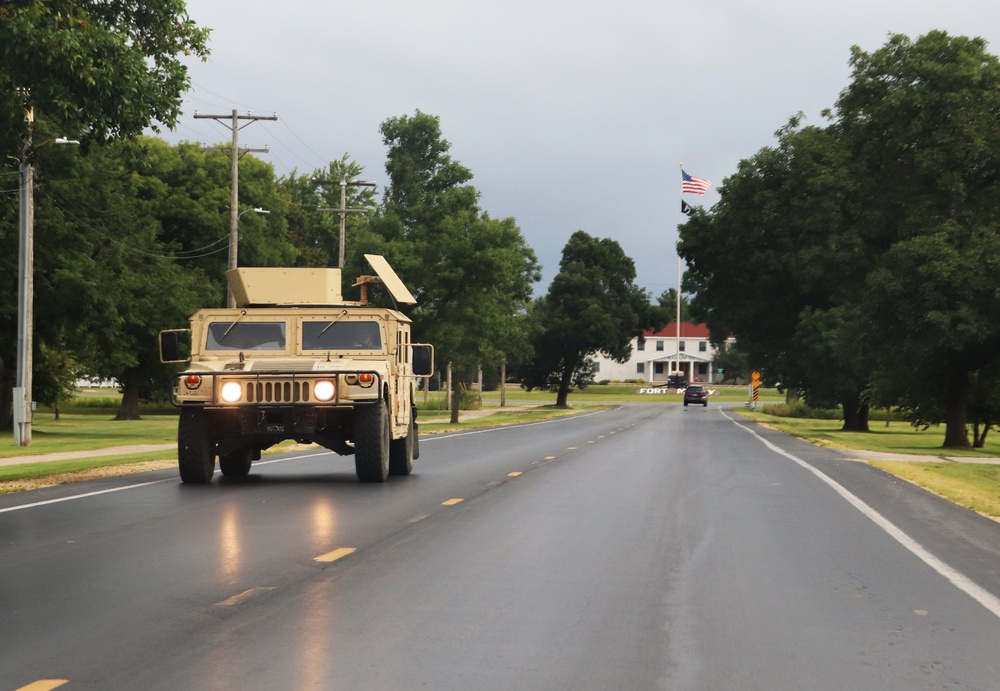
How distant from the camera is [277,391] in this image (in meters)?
18.0

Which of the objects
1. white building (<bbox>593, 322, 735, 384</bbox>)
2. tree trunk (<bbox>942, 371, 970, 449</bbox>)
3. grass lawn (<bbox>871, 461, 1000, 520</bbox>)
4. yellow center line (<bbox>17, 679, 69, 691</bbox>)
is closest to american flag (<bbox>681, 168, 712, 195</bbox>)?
tree trunk (<bbox>942, 371, 970, 449</bbox>)

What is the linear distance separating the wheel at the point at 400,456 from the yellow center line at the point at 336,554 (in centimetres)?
896

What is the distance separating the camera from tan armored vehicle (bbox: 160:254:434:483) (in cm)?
1794

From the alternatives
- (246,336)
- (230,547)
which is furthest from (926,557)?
(246,336)

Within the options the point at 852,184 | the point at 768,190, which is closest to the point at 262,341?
the point at 852,184

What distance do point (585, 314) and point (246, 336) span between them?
77224mm

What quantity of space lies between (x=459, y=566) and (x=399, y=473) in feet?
A: 33.8

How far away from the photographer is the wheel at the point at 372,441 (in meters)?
18.0

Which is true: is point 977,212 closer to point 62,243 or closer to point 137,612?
point 62,243

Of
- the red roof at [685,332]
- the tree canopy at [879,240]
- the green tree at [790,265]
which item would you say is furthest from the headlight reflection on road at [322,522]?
the red roof at [685,332]

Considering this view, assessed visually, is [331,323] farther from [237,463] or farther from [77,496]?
[77,496]

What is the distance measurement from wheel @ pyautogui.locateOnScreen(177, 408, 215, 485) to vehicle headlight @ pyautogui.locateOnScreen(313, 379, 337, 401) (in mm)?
1599

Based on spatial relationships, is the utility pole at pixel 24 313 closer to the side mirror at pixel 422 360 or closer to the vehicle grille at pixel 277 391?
the side mirror at pixel 422 360

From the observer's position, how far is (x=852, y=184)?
4456 centimetres
